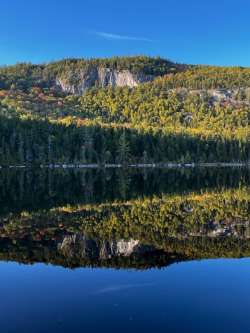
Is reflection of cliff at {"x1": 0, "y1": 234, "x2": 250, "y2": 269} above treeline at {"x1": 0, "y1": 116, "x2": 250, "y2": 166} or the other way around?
the other way around

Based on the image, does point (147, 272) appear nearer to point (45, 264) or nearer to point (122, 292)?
point (122, 292)

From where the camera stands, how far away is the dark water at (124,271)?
570 inches

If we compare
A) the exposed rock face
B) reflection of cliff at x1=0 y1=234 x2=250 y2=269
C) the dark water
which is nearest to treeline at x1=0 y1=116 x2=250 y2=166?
the dark water

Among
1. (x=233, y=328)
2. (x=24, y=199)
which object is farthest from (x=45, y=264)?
(x=24, y=199)

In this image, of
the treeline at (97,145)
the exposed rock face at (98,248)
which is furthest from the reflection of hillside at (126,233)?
the treeline at (97,145)

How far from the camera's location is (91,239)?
2594 centimetres

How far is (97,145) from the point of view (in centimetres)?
15075

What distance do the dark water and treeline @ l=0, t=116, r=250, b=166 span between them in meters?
97.8

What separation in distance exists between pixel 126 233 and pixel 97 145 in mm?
124062

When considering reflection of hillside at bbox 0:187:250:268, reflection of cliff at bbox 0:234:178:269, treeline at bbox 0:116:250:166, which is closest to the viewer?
reflection of cliff at bbox 0:234:178:269

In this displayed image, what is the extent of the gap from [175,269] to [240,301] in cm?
404

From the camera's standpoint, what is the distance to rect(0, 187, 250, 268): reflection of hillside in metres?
22.2

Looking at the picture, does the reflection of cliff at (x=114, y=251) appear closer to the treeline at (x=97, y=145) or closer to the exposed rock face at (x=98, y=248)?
the exposed rock face at (x=98, y=248)

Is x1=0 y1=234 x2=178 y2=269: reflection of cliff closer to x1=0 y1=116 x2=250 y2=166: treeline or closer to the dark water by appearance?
the dark water
